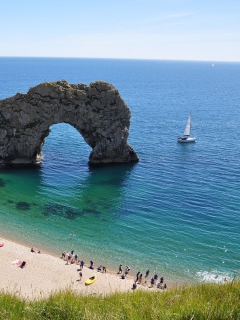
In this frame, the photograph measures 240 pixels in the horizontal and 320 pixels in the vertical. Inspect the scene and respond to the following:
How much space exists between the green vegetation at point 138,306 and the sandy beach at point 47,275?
1535 cm

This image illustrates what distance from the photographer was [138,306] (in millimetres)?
15734

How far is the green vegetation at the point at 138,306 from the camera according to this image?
1434 cm

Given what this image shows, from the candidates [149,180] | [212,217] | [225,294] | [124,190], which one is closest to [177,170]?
[149,180]

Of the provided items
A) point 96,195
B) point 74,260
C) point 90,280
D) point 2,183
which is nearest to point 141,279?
point 90,280

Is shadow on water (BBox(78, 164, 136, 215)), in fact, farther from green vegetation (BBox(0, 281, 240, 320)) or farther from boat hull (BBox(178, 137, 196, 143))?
green vegetation (BBox(0, 281, 240, 320))

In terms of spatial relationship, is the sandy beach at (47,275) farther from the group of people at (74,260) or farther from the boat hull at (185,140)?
the boat hull at (185,140)

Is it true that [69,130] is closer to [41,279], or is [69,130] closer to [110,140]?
[110,140]

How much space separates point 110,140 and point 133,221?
69.3 feet

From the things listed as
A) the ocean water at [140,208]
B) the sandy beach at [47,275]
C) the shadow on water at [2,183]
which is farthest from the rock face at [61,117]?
the sandy beach at [47,275]

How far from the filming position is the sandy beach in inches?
1286

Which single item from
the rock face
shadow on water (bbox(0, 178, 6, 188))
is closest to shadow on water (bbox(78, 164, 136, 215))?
the rock face

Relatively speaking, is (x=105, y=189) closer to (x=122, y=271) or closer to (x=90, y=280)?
(x=122, y=271)

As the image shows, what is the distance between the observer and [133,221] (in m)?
44.5

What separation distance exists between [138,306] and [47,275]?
68.8 ft
